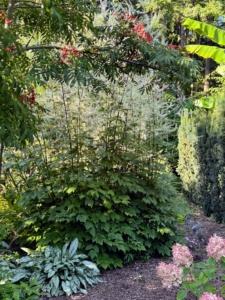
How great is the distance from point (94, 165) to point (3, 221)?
4.23ft

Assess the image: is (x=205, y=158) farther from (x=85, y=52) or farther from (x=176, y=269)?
(x=176, y=269)

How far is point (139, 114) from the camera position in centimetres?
384

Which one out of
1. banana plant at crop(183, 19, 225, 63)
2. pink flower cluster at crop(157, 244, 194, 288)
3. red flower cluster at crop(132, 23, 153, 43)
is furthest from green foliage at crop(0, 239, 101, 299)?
banana plant at crop(183, 19, 225, 63)

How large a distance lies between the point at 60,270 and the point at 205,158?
159 inches

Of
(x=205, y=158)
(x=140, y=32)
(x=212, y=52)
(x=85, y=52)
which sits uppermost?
(x=212, y=52)

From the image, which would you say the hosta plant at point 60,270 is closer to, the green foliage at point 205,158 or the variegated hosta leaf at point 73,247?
the variegated hosta leaf at point 73,247

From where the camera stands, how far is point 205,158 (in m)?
6.14

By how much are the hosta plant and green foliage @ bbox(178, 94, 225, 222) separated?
307 centimetres

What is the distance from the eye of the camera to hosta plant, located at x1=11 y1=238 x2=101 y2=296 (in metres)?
2.88

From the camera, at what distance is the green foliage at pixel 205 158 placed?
5.45 metres

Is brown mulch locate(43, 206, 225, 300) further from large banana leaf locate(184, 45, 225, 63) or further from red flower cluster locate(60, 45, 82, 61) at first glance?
large banana leaf locate(184, 45, 225, 63)

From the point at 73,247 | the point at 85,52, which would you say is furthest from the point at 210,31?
the point at 73,247

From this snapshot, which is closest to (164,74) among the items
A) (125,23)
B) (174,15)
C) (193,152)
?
(125,23)

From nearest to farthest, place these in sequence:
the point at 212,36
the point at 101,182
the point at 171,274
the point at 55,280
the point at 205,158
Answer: the point at 171,274 < the point at 55,280 < the point at 101,182 < the point at 212,36 < the point at 205,158
